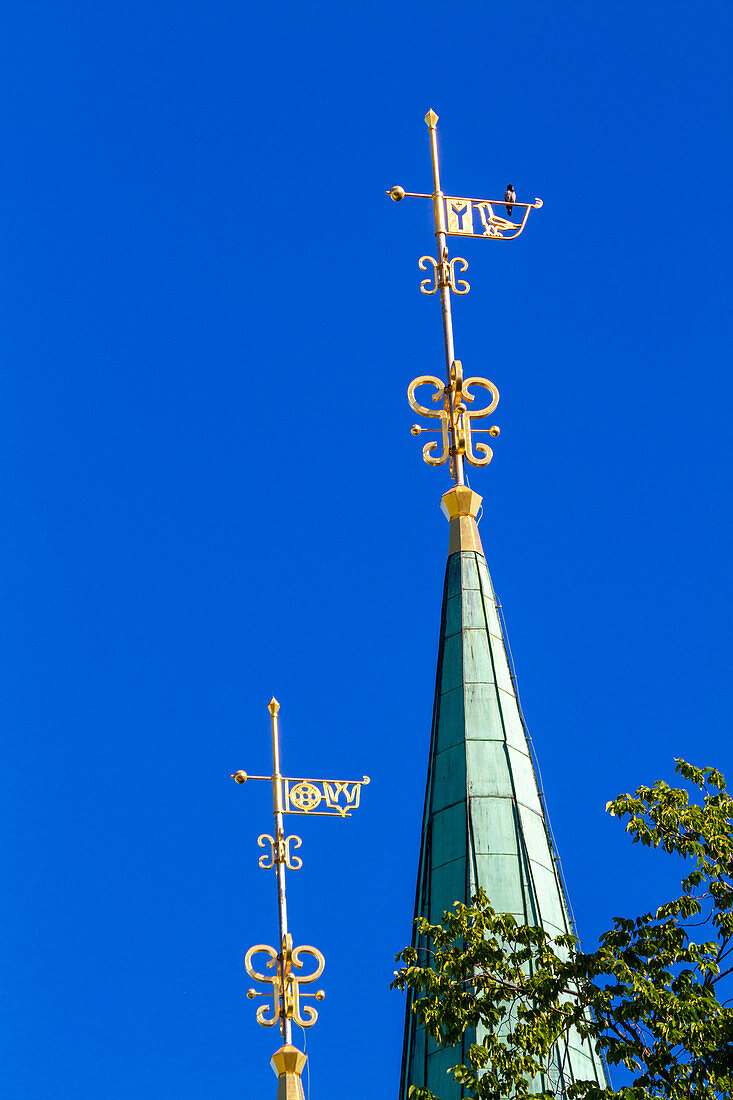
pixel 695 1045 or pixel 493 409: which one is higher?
pixel 493 409

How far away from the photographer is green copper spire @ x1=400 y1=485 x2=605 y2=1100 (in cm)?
1681

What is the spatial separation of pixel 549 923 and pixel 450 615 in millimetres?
3769

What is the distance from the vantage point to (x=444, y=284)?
73.0ft

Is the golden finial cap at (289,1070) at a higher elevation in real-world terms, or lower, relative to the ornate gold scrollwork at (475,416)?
lower

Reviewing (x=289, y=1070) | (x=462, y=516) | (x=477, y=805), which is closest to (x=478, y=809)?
(x=477, y=805)

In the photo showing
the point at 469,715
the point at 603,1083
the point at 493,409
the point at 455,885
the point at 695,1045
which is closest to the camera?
the point at 695,1045

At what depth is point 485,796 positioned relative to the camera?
58.6 ft

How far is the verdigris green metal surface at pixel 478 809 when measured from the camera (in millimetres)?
16797

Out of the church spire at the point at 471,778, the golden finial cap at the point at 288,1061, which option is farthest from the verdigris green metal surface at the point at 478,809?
the golden finial cap at the point at 288,1061

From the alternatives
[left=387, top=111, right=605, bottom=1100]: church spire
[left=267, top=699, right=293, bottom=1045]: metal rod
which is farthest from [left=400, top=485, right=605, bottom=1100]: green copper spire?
[left=267, top=699, right=293, bottom=1045]: metal rod

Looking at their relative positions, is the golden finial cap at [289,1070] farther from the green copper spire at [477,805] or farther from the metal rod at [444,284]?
the metal rod at [444,284]

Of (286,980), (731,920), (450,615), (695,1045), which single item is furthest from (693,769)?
(286,980)

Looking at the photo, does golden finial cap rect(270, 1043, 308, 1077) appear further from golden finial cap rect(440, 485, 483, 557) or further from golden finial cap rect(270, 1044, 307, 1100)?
golden finial cap rect(440, 485, 483, 557)

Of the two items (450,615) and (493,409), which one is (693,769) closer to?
(450,615)
